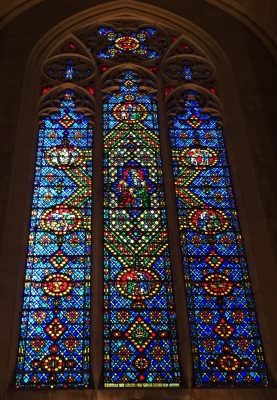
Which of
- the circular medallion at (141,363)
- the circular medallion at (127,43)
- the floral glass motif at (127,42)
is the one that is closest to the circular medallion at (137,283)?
the circular medallion at (141,363)

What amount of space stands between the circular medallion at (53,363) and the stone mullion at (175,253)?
1249 mm

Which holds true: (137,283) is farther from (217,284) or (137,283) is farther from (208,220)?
(208,220)

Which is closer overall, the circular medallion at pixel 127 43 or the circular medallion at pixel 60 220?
the circular medallion at pixel 60 220

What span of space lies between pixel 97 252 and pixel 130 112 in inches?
103

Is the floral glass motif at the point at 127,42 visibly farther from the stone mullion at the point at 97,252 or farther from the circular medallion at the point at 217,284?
the circular medallion at the point at 217,284

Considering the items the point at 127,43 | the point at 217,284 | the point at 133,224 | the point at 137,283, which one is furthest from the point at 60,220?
the point at 127,43

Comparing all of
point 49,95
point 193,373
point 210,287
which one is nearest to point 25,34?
point 49,95

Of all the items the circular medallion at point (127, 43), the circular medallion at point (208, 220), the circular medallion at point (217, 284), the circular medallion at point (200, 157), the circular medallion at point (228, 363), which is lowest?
the circular medallion at point (228, 363)

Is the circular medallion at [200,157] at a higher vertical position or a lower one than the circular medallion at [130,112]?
lower

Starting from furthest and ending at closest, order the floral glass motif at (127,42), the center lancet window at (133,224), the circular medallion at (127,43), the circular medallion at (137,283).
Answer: the circular medallion at (127,43), the floral glass motif at (127,42), the circular medallion at (137,283), the center lancet window at (133,224)

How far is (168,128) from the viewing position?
958 centimetres

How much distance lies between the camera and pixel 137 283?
309 inches

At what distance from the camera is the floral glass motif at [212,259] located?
7.23 metres

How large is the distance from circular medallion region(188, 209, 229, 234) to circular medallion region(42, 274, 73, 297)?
1677 millimetres
